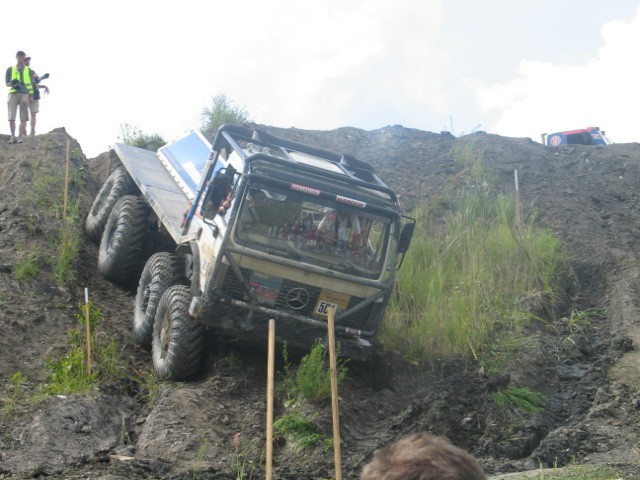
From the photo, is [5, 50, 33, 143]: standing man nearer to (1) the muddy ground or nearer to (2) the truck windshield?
(1) the muddy ground

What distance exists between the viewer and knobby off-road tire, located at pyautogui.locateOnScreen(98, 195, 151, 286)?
11.2 m

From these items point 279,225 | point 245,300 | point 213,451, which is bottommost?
point 213,451

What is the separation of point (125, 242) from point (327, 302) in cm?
351

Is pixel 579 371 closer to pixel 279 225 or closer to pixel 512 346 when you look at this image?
pixel 512 346

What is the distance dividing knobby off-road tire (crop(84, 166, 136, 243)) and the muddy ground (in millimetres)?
270

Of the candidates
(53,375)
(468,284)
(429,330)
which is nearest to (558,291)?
(468,284)

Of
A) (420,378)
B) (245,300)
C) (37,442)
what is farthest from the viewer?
(420,378)

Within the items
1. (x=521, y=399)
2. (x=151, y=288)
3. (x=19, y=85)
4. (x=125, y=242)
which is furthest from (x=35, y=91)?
(x=521, y=399)

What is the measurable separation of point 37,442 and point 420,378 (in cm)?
396

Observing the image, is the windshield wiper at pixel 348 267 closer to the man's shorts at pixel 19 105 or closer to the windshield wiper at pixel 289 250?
the windshield wiper at pixel 289 250

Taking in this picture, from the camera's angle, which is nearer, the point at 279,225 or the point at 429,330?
the point at 279,225

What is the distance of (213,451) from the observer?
24.5ft

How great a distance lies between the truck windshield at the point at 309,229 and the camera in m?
8.57

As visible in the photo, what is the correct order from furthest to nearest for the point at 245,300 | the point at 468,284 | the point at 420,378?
the point at 468,284
the point at 420,378
the point at 245,300
